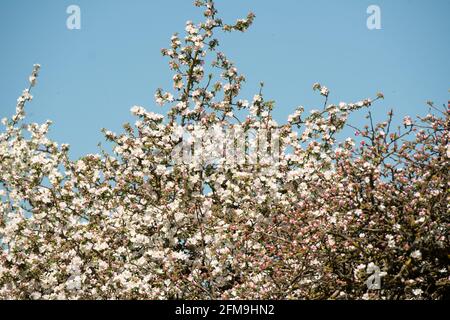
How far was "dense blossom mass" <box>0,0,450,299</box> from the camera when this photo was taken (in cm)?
666

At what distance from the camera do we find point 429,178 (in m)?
6.84

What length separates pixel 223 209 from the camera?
31.6ft

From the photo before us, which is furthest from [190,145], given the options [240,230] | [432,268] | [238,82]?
[432,268]

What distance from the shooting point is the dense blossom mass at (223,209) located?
21.8ft

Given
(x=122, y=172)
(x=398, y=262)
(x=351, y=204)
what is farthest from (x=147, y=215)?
(x=398, y=262)

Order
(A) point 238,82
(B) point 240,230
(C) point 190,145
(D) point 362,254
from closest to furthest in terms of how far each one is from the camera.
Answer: (D) point 362,254, (B) point 240,230, (C) point 190,145, (A) point 238,82
